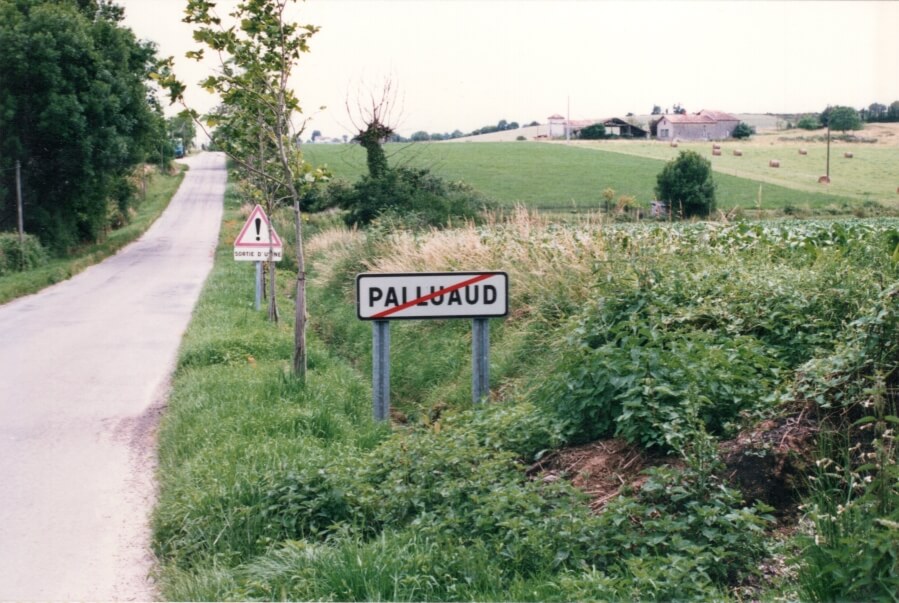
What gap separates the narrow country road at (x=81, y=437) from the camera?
5.38 m

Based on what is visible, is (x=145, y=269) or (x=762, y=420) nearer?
(x=762, y=420)

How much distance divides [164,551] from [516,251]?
27.9 ft

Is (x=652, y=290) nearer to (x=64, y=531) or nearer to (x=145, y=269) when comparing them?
(x=64, y=531)

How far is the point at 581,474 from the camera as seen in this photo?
16.9ft

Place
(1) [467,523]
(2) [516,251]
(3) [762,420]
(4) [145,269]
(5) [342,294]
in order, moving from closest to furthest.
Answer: (1) [467,523] → (3) [762,420] → (2) [516,251] → (5) [342,294] → (4) [145,269]

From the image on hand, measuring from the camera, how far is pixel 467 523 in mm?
4602

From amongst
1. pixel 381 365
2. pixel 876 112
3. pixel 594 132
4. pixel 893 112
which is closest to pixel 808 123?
pixel 876 112

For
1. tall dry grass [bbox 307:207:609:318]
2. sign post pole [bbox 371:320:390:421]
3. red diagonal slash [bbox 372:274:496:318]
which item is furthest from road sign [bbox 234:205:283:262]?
red diagonal slash [bbox 372:274:496:318]

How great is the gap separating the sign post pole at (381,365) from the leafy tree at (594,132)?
48288 millimetres

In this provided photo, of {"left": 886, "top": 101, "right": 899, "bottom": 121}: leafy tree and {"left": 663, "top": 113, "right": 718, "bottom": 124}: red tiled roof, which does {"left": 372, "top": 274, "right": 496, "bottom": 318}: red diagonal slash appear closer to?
{"left": 886, "top": 101, "right": 899, "bottom": 121}: leafy tree

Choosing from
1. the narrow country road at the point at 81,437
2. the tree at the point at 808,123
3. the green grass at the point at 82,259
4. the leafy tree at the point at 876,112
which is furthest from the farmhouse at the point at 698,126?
the green grass at the point at 82,259

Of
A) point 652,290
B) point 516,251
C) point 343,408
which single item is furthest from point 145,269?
point 652,290

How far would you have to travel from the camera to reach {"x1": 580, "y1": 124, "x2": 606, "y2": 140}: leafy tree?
54094 mm

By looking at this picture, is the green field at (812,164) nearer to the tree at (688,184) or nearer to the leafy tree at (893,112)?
the tree at (688,184)
